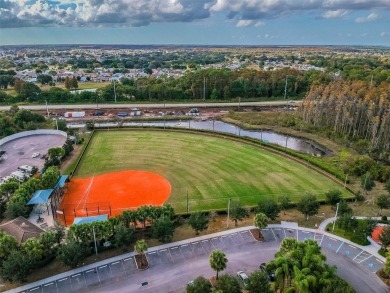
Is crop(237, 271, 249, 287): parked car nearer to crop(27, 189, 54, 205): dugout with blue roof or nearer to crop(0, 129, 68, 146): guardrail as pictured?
crop(27, 189, 54, 205): dugout with blue roof

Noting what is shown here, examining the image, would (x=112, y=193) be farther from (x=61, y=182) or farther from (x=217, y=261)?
(x=217, y=261)

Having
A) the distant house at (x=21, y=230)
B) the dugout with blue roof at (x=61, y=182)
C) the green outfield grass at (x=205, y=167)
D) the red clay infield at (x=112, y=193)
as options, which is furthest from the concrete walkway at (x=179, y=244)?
the dugout with blue roof at (x=61, y=182)

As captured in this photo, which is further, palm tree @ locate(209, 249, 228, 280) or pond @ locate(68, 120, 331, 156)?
pond @ locate(68, 120, 331, 156)

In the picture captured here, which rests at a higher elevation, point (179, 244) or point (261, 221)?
point (261, 221)

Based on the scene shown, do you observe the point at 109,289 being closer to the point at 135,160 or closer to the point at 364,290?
the point at 364,290

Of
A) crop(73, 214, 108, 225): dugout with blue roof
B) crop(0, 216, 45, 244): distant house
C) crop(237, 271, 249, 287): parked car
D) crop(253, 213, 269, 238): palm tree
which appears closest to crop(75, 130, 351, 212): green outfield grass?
crop(253, 213, 269, 238): palm tree

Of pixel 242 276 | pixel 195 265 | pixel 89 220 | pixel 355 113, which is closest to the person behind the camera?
pixel 242 276

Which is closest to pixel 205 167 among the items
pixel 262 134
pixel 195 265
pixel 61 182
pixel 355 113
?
pixel 61 182
